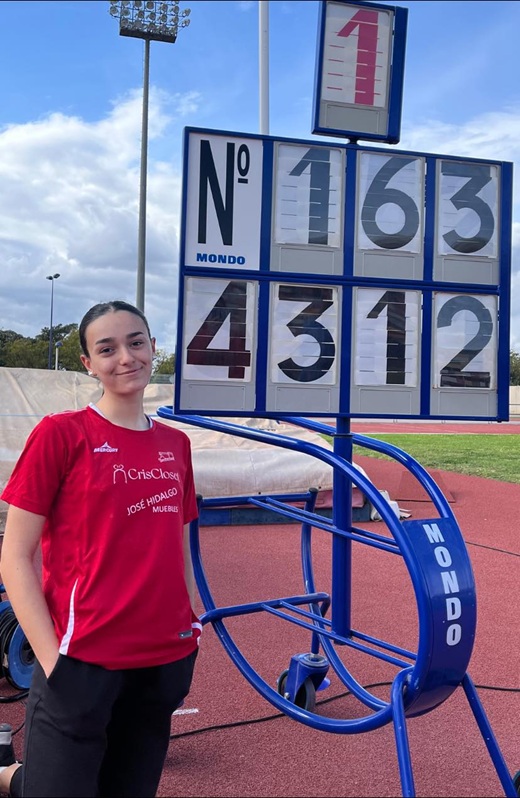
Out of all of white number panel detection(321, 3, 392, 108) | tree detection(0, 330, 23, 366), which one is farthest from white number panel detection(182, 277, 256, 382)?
tree detection(0, 330, 23, 366)

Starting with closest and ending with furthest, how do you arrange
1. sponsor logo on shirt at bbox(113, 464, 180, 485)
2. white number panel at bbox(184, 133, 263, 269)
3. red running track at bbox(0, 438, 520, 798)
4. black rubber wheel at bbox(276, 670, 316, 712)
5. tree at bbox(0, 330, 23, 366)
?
sponsor logo on shirt at bbox(113, 464, 180, 485) → red running track at bbox(0, 438, 520, 798) → white number panel at bbox(184, 133, 263, 269) → black rubber wheel at bbox(276, 670, 316, 712) → tree at bbox(0, 330, 23, 366)

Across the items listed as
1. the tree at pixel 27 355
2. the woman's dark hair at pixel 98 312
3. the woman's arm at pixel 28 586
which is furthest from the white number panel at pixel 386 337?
the tree at pixel 27 355

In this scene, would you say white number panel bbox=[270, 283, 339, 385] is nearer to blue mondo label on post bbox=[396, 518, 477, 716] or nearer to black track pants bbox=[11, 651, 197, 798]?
blue mondo label on post bbox=[396, 518, 477, 716]

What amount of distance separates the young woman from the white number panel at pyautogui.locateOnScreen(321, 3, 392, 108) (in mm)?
1822

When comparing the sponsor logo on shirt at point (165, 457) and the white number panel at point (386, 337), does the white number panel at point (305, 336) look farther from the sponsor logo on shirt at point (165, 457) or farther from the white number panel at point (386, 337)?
the sponsor logo on shirt at point (165, 457)

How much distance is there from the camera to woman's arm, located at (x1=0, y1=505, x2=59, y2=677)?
5.57ft

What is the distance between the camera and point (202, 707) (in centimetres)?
344

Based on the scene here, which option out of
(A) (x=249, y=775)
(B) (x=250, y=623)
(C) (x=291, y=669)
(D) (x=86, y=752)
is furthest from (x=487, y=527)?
(D) (x=86, y=752)

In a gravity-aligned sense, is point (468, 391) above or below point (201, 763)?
above

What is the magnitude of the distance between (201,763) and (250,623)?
180 centimetres

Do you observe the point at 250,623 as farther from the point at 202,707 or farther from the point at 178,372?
the point at 178,372

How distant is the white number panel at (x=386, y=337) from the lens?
3053 mm

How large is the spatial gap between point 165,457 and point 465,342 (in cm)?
168

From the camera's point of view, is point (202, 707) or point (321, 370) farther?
point (202, 707)
